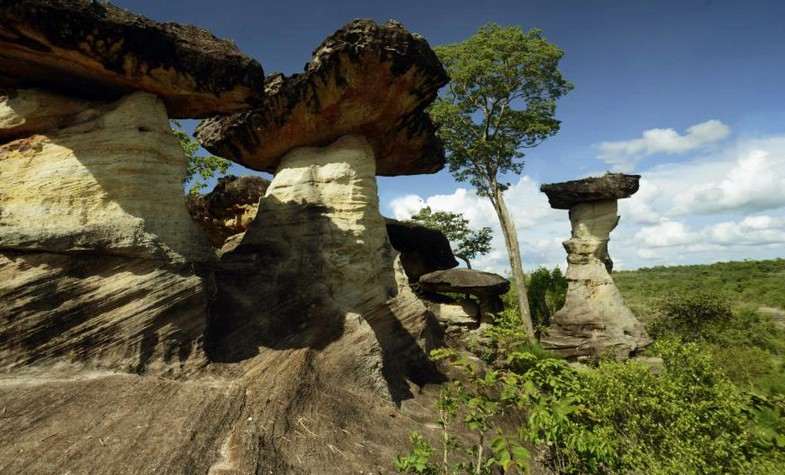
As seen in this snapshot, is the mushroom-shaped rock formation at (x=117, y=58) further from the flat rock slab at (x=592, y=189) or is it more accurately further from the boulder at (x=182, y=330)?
the flat rock slab at (x=592, y=189)

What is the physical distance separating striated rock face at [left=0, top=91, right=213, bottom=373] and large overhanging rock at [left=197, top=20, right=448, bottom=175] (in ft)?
8.32

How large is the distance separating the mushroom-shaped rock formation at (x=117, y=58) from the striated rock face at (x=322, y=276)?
2.24 metres

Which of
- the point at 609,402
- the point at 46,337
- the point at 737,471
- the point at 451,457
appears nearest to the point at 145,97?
the point at 46,337

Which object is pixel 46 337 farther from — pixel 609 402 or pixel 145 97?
pixel 609 402

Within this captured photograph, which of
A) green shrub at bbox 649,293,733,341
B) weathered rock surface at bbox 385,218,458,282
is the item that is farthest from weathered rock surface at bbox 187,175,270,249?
green shrub at bbox 649,293,733,341

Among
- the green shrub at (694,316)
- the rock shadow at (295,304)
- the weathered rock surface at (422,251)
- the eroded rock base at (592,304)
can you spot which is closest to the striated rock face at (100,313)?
the rock shadow at (295,304)

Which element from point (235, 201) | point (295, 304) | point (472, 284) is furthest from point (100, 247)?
point (472, 284)

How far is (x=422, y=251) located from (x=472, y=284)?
2.71 meters

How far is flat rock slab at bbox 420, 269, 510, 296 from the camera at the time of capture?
15605mm

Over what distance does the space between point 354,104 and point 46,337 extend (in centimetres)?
591

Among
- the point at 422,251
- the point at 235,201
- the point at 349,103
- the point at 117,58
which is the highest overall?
A: the point at 349,103

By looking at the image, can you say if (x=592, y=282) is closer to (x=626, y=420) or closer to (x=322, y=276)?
(x=322, y=276)

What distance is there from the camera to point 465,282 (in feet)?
51.5

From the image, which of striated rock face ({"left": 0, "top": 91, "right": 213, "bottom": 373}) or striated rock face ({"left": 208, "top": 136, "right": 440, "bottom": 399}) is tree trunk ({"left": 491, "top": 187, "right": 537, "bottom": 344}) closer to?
striated rock face ({"left": 208, "top": 136, "right": 440, "bottom": 399})
